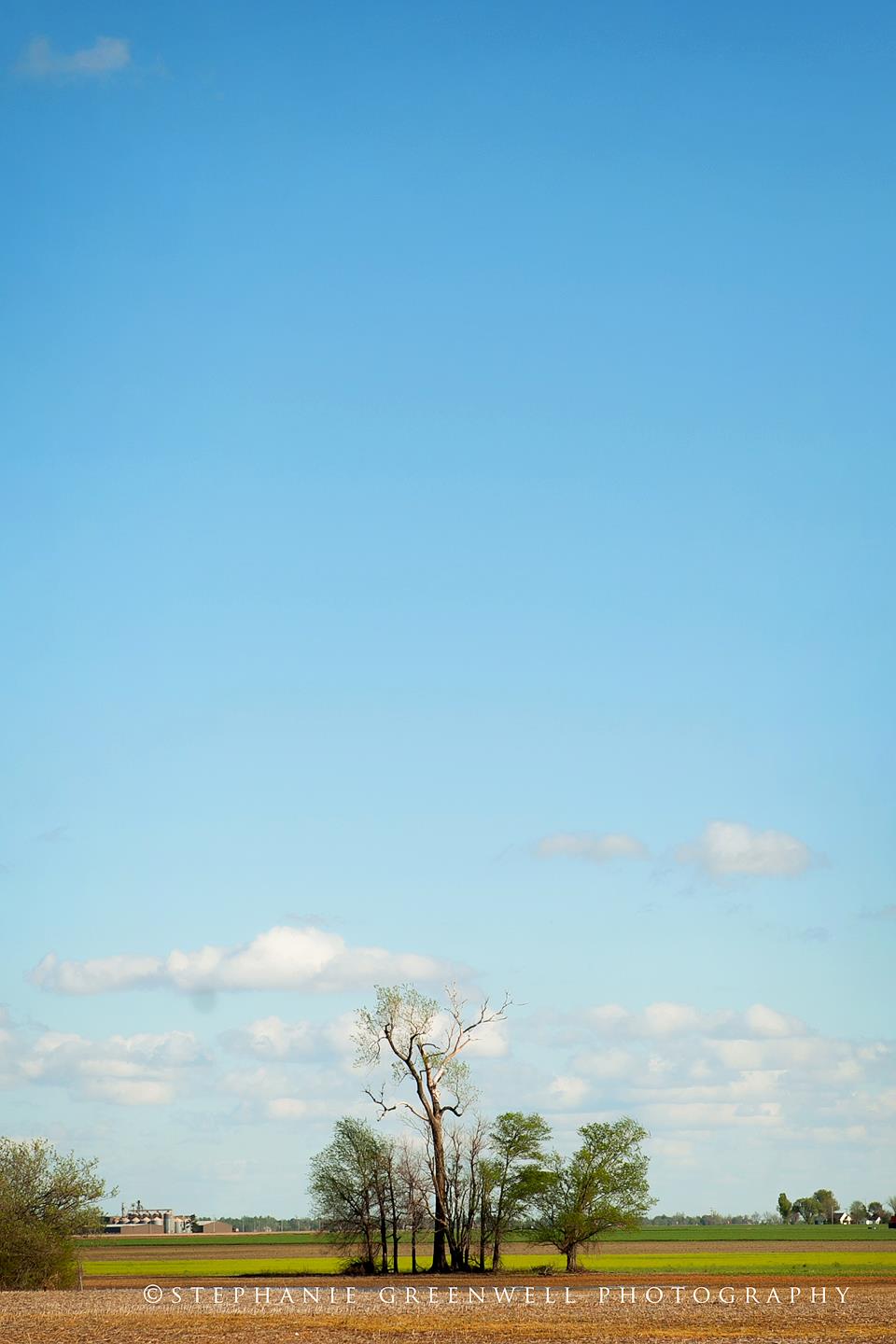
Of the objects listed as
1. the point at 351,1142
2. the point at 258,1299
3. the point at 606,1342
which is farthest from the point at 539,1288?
the point at 606,1342

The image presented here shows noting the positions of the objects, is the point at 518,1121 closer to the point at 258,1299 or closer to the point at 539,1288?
the point at 539,1288

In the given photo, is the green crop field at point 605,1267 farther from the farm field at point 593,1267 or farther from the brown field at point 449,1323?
the brown field at point 449,1323

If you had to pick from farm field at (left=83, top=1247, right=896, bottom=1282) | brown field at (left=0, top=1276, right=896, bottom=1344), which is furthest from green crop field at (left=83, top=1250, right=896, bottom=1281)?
brown field at (left=0, top=1276, right=896, bottom=1344)

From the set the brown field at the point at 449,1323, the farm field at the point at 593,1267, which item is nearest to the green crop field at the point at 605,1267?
the farm field at the point at 593,1267

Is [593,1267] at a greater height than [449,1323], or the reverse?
[449,1323]

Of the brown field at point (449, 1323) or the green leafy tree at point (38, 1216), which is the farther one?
the green leafy tree at point (38, 1216)

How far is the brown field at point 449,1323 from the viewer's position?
105 feet

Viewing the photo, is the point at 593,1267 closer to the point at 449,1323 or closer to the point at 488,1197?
the point at 488,1197

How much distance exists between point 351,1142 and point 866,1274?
2559cm

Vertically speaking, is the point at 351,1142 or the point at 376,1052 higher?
the point at 376,1052

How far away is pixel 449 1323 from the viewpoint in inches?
1437

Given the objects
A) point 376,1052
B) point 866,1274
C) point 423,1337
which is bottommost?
point 866,1274

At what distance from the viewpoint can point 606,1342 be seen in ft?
102

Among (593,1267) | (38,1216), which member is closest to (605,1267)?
(593,1267)
